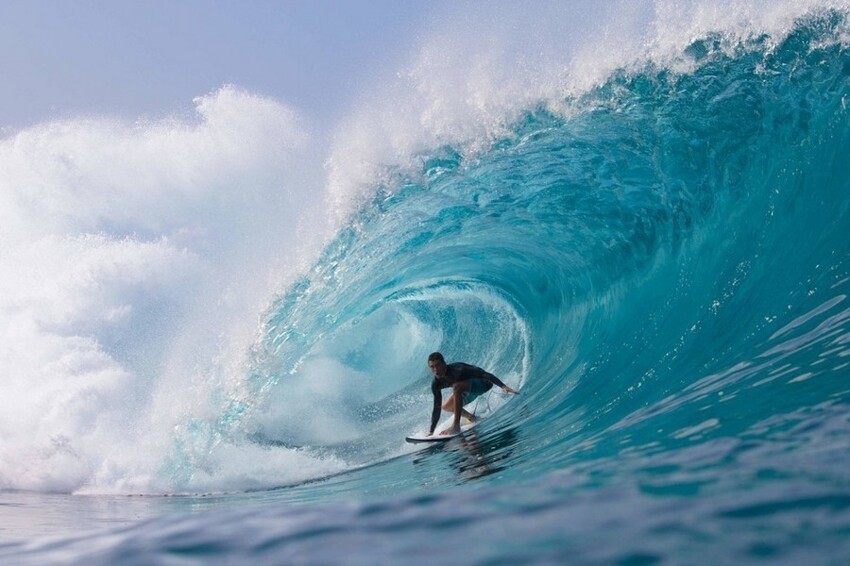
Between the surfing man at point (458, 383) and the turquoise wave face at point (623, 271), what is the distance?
0.38 meters

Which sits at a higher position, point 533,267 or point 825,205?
point 533,267

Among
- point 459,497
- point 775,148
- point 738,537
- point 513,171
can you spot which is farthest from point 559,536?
point 513,171

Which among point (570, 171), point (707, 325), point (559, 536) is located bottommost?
point (559, 536)

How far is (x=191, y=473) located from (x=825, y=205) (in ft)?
24.6

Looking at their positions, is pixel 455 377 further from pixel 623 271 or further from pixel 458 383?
pixel 623 271

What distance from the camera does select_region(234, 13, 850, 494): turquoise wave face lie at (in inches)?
175

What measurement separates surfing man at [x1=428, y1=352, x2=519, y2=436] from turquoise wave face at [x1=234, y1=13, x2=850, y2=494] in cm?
38

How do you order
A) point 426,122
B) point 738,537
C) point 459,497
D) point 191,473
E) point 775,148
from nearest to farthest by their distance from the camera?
point 738,537, point 459,497, point 775,148, point 191,473, point 426,122

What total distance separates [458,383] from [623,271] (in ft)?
8.66

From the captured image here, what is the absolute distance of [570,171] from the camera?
8984mm

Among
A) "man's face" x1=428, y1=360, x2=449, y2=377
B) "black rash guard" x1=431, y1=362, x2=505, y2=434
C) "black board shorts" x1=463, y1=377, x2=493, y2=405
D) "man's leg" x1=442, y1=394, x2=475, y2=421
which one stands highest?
"man's face" x1=428, y1=360, x2=449, y2=377

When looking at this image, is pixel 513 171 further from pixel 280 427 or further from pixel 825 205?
pixel 280 427

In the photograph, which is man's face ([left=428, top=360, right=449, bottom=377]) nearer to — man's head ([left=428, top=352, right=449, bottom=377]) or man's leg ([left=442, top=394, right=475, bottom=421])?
man's head ([left=428, top=352, right=449, bottom=377])

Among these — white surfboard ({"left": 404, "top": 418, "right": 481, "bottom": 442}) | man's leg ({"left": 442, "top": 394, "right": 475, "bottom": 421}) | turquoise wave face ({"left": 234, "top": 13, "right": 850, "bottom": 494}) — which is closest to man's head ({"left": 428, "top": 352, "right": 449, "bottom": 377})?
man's leg ({"left": 442, "top": 394, "right": 475, "bottom": 421})
